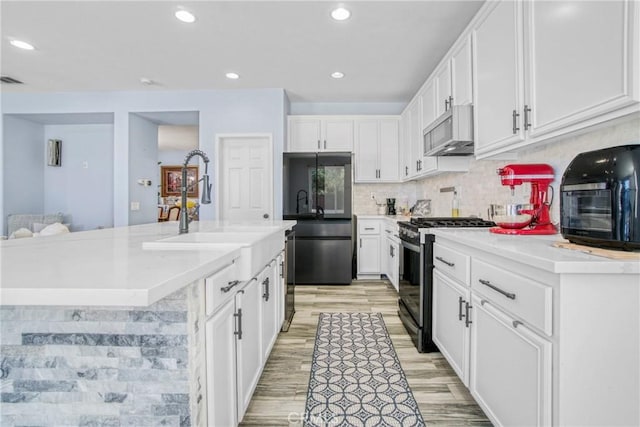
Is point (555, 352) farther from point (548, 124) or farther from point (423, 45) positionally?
point (423, 45)

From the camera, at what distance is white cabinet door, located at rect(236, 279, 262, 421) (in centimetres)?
140

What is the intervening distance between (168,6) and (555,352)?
318cm

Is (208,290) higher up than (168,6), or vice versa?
(168,6)

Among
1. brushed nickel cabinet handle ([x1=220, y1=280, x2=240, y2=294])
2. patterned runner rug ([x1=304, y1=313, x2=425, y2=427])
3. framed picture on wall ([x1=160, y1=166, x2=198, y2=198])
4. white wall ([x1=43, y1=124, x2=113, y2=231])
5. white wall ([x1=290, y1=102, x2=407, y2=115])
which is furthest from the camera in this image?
framed picture on wall ([x1=160, y1=166, x2=198, y2=198])

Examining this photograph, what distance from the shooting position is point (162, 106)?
443 centimetres

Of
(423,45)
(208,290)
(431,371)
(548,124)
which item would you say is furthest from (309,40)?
(431,371)

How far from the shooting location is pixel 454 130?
2322 millimetres

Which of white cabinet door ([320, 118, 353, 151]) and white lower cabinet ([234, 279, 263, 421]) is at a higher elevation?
white cabinet door ([320, 118, 353, 151])

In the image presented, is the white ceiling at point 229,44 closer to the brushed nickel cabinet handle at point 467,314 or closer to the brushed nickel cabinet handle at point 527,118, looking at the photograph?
the brushed nickel cabinet handle at point 527,118

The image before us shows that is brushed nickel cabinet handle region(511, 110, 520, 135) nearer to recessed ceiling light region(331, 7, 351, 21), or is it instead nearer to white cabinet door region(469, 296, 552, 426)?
white cabinet door region(469, 296, 552, 426)

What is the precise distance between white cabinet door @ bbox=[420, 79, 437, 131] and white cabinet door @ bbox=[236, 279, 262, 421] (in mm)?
2527

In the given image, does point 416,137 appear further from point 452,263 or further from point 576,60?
point 576,60

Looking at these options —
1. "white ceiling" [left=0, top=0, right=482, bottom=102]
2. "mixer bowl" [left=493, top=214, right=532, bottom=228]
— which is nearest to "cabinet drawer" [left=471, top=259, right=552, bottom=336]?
"mixer bowl" [left=493, top=214, right=532, bottom=228]

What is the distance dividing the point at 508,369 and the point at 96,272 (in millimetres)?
1480
